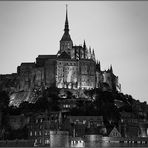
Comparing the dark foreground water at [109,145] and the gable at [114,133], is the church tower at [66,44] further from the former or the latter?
the gable at [114,133]

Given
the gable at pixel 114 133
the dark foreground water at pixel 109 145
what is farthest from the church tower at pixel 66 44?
the gable at pixel 114 133

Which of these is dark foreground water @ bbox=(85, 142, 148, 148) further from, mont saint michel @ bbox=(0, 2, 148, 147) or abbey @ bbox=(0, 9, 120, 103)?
abbey @ bbox=(0, 9, 120, 103)

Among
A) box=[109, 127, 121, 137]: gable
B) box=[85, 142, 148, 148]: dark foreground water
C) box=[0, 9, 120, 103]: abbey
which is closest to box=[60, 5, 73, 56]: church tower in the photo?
box=[0, 9, 120, 103]: abbey

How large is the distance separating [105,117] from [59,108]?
8.36 m

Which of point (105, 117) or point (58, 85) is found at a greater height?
point (58, 85)

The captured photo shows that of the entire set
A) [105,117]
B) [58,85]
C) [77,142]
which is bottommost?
[77,142]

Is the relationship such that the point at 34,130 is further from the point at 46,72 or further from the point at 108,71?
the point at 108,71

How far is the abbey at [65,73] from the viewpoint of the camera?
82.4 m

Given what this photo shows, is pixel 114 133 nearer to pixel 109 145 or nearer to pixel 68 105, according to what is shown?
pixel 109 145

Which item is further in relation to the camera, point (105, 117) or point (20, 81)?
point (20, 81)

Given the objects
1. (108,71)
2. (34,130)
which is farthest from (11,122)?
(108,71)

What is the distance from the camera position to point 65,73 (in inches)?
3248

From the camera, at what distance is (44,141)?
185 feet

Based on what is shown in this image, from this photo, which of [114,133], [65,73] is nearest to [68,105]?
[65,73]
